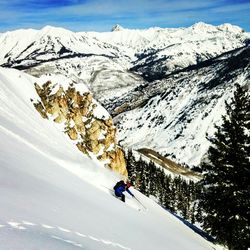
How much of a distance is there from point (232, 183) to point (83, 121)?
142 feet

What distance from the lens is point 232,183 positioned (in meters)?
30.9

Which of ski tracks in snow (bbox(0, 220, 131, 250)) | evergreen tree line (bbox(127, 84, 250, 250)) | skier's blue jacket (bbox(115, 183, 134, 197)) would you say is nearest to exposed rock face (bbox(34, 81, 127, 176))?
evergreen tree line (bbox(127, 84, 250, 250))

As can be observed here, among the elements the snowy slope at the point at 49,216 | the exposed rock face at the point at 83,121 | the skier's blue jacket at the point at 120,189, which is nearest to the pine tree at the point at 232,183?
the skier's blue jacket at the point at 120,189

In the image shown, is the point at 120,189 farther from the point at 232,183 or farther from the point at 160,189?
the point at 160,189

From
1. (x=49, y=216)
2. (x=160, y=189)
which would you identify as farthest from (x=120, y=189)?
(x=160, y=189)

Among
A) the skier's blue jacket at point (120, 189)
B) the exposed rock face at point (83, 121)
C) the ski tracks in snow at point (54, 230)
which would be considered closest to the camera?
the ski tracks in snow at point (54, 230)

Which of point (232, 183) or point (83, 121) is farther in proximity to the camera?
point (83, 121)

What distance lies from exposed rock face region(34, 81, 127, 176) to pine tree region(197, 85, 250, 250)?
1207 inches

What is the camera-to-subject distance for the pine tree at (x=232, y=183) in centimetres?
3002

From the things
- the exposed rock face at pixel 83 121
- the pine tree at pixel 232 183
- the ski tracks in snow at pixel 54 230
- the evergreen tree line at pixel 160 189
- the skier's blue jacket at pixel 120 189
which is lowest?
the ski tracks in snow at pixel 54 230

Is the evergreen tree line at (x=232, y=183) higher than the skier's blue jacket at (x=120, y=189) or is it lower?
higher

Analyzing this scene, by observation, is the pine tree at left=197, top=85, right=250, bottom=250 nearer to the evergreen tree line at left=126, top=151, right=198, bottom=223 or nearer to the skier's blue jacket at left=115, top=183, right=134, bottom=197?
the skier's blue jacket at left=115, top=183, right=134, bottom=197

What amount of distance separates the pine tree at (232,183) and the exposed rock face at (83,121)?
101 ft

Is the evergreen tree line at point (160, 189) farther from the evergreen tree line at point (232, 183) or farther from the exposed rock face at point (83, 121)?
the evergreen tree line at point (232, 183)
